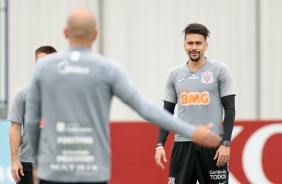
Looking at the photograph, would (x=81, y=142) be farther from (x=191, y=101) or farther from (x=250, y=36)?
(x=250, y=36)

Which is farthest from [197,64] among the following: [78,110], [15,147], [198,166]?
[78,110]

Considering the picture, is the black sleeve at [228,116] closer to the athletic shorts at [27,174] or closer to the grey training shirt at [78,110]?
the athletic shorts at [27,174]

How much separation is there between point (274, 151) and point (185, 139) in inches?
155

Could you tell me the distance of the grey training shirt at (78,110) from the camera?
5137 mm

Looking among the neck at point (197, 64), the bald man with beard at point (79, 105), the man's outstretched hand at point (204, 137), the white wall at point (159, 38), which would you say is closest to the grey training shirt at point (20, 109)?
the neck at point (197, 64)

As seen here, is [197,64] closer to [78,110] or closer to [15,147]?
[15,147]

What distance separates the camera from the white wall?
667 inches

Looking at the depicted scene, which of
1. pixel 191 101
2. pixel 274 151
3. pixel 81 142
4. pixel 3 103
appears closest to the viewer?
pixel 81 142

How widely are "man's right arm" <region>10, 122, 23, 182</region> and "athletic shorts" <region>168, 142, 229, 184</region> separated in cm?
140

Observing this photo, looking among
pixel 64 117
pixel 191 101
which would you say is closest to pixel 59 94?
pixel 64 117

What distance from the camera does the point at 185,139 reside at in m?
7.85

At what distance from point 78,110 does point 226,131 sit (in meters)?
2.74

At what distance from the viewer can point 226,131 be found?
765 cm

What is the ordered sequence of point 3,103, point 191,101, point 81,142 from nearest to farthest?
point 81,142, point 191,101, point 3,103
